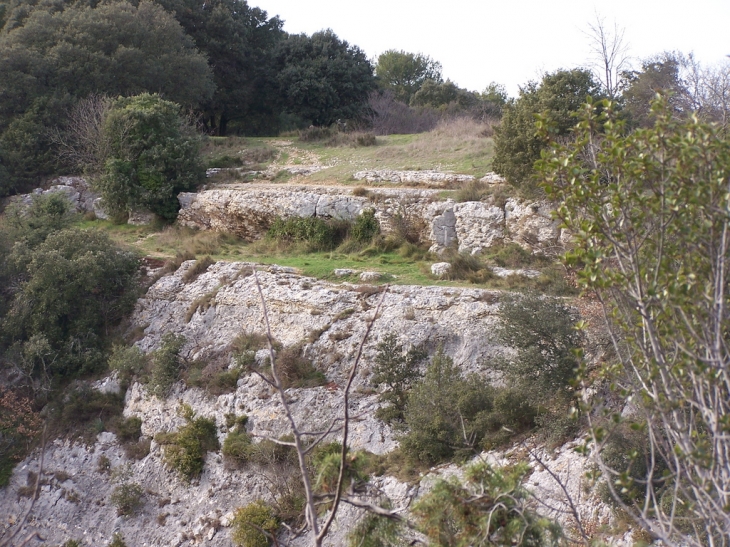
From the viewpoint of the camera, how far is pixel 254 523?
11734mm

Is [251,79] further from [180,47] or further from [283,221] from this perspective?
[283,221]

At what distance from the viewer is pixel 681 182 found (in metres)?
5.11

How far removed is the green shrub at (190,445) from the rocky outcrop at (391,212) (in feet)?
27.3

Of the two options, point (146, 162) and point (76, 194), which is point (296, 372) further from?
point (76, 194)

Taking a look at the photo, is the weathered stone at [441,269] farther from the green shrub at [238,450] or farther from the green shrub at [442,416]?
the green shrub at [238,450]

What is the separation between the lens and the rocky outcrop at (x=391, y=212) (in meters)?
17.8

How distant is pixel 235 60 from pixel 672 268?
116 ft

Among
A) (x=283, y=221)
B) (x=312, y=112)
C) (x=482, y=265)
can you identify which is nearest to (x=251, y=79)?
(x=312, y=112)

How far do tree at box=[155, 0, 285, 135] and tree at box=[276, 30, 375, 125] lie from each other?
103 cm

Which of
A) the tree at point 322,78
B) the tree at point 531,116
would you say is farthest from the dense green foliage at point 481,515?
the tree at point 322,78

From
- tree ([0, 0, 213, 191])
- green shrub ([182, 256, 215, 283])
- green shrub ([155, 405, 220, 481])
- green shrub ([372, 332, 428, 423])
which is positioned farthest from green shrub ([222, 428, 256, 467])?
tree ([0, 0, 213, 191])

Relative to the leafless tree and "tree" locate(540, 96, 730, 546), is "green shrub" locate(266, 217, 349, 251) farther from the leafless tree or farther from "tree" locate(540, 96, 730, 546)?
"tree" locate(540, 96, 730, 546)

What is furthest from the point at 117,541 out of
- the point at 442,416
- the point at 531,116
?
the point at 531,116

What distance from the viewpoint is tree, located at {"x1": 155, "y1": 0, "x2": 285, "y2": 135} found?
36500 millimetres
